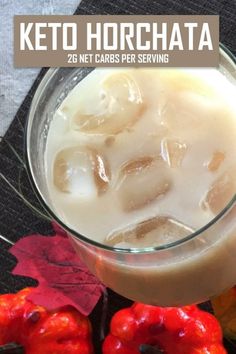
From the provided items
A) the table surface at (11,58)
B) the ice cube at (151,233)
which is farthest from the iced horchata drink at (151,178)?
the table surface at (11,58)

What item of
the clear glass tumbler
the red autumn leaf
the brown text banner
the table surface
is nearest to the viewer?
the clear glass tumbler

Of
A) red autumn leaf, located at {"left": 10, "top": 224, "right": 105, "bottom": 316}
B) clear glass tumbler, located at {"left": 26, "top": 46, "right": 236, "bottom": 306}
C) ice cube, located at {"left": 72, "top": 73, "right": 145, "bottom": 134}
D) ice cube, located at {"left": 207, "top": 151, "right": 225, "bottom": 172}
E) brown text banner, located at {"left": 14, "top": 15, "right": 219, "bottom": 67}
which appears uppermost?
brown text banner, located at {"left": 14, "top": 15, "right": 219, "bottom": 67}

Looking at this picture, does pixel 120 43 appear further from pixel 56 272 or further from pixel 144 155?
pixel 56 272

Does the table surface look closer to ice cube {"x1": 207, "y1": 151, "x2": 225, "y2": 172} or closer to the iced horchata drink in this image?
the iced horchata drink

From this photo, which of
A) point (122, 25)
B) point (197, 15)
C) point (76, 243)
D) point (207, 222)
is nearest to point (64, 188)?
point (76, 243)

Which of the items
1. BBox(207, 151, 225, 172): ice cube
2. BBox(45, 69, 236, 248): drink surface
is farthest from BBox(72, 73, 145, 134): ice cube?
BBox(207, 151, 225, 172): ice cube

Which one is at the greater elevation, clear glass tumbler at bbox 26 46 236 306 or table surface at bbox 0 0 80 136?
table surface at bbox 0 0 80 136

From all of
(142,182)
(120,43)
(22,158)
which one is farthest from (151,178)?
(22,158)
